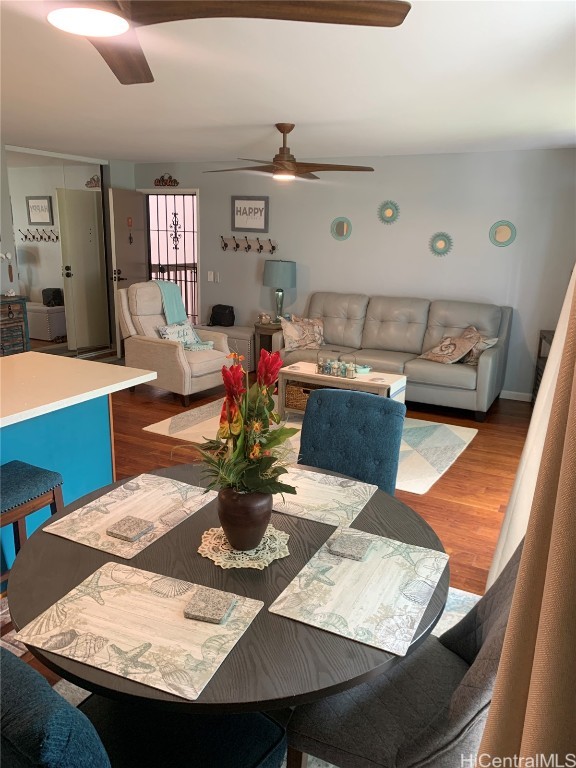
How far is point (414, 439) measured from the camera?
4.52 meters

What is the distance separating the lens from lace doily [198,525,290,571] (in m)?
1.42

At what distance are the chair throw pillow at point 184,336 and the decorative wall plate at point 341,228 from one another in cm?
189

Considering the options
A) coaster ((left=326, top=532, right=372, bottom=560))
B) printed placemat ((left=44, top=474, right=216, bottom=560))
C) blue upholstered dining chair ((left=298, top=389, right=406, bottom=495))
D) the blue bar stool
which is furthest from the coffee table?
coaster ((left=326, top=532, right=372, bottom=560))

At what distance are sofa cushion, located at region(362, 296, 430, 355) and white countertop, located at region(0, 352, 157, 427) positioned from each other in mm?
3505

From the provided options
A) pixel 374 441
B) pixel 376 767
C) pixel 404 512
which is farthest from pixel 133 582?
pixel 374 441

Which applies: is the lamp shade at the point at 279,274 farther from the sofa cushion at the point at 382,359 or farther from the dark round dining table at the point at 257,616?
the dark round dining table at the point at 257,616

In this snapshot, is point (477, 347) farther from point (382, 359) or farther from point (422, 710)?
point (422, 710)

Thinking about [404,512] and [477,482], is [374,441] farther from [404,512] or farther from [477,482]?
[477,482]

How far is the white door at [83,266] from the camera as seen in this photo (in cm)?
685

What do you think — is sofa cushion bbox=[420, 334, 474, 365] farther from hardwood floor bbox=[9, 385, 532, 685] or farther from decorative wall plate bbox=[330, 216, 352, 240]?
decorative wall plate bbox=[330, 216, 352, 240]

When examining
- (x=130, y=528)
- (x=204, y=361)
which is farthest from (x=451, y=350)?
(x=130, y=528)

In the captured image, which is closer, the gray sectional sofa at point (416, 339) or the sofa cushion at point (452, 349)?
the gray sectional sofa at point (416, 339)

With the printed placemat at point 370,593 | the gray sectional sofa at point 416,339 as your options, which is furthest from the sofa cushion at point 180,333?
the printed placemat at point 370,593

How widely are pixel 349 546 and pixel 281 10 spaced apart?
1.45 m
